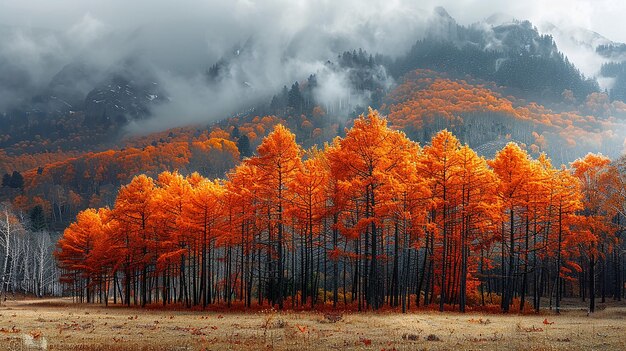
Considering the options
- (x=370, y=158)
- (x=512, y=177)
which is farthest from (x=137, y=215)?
(x=512, y=177)

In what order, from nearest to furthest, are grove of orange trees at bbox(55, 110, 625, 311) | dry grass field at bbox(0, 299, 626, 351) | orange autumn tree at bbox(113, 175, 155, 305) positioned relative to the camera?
dry grass field at bbox(0, 299, 626, 351)
grove of orange trees at bbox(55, 110, 625, 311)
orange autumn tree at bbox(113, 175, 155, 305)

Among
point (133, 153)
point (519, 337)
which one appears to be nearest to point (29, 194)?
point (133, 153)

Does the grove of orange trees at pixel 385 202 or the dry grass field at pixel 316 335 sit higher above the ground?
the grove of orange trees at pixel 385 202

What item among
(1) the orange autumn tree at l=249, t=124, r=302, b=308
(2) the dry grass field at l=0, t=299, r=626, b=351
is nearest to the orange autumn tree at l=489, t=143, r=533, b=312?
(2) the dry grass field at l=0, t=299, r=626, b=351

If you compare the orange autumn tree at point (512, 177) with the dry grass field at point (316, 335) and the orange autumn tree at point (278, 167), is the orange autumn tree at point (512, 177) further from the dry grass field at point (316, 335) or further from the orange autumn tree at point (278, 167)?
the orange autumn tree at point (278, 167)

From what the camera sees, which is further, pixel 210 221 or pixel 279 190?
pixel 210 221

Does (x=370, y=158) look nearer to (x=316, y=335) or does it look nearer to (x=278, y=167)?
(x=278, y=167)

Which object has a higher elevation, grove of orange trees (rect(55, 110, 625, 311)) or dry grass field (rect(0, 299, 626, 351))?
grove of orange trees (rect(55, 110, 625, 311))

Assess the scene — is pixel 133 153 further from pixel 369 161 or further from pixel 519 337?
pixel 519 337

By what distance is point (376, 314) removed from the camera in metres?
30.8

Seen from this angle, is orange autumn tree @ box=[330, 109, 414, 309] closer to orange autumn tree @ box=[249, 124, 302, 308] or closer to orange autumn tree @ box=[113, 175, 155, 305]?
orange autumn tree @ box=[249, 124, 302, 308]

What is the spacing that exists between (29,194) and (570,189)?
16796cm

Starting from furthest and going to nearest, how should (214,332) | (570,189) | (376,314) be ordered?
(570,189), (376,314), (214,332)

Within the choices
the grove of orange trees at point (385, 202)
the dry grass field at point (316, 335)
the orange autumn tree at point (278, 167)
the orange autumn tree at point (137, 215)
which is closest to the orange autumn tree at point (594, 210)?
the grove of orange trees at point (385, 202)
